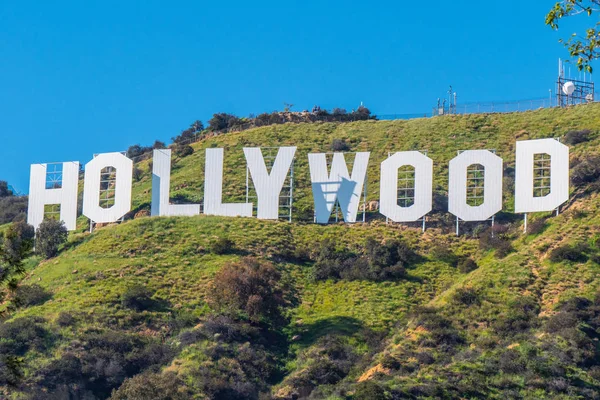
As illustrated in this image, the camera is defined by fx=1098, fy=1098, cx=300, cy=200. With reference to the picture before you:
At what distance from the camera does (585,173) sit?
203ft

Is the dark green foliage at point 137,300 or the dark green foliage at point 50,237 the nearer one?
the dark green foliage at point 137,300

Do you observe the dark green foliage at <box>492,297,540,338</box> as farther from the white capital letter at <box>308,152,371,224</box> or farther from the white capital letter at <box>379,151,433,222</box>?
the white capital letter at <box>308,152,371,224</box>

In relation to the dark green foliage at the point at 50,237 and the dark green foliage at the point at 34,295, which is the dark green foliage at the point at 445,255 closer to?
the dark green foliage at the point at 34,295

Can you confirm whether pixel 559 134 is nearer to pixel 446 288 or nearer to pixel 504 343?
pixel 446 288

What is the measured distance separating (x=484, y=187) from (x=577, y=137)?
13330 millimetres

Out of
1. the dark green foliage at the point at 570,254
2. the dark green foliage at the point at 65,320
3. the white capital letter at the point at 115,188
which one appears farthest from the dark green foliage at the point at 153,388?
the white capital letter at the point at 115,188

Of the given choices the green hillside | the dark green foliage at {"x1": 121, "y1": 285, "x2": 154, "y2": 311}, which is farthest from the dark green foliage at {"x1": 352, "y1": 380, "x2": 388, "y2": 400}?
the dark green foliage at {"x1": 121, "y1": 285, "x2": 154, "y2": 311}

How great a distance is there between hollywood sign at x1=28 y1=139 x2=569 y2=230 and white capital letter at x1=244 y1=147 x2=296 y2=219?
0.06m

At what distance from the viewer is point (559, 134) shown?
7250cm

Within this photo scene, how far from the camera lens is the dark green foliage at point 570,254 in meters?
52.3

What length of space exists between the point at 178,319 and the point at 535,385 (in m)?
17.3

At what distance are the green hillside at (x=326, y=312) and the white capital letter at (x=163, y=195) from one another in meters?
0.89

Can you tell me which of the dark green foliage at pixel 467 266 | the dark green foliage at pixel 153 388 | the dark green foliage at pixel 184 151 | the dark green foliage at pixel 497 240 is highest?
the dark green foliage at pixel 184 151

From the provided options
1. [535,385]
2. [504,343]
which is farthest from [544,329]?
[535,385]
